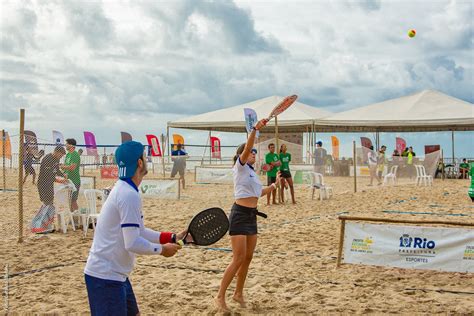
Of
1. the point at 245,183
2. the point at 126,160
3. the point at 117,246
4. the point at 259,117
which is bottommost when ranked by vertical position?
the point at 117,246

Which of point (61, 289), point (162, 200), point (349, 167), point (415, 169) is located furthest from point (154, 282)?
point (349, 167)

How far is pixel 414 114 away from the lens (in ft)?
90.9

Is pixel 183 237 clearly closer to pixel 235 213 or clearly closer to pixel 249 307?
pixel 235 213

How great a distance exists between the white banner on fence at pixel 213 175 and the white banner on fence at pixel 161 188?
5.92 metres

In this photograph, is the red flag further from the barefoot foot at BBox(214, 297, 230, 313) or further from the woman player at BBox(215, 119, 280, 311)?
the barefoot foot at BBox(214, 297, 230, 313)

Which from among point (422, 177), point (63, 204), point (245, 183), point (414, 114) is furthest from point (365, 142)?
point (245, 183)

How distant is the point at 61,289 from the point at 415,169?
17.0 metres

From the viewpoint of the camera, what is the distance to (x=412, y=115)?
27609 millimetres

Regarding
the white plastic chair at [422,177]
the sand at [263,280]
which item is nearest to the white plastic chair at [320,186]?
the sand at [263,280]

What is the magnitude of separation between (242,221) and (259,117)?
83.8ft

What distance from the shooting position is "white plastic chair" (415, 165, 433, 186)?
65.2 ft

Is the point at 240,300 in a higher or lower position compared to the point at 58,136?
lower

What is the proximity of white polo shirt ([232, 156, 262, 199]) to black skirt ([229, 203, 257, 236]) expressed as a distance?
0.13 meters

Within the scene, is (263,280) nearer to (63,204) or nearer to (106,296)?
(106,296)
